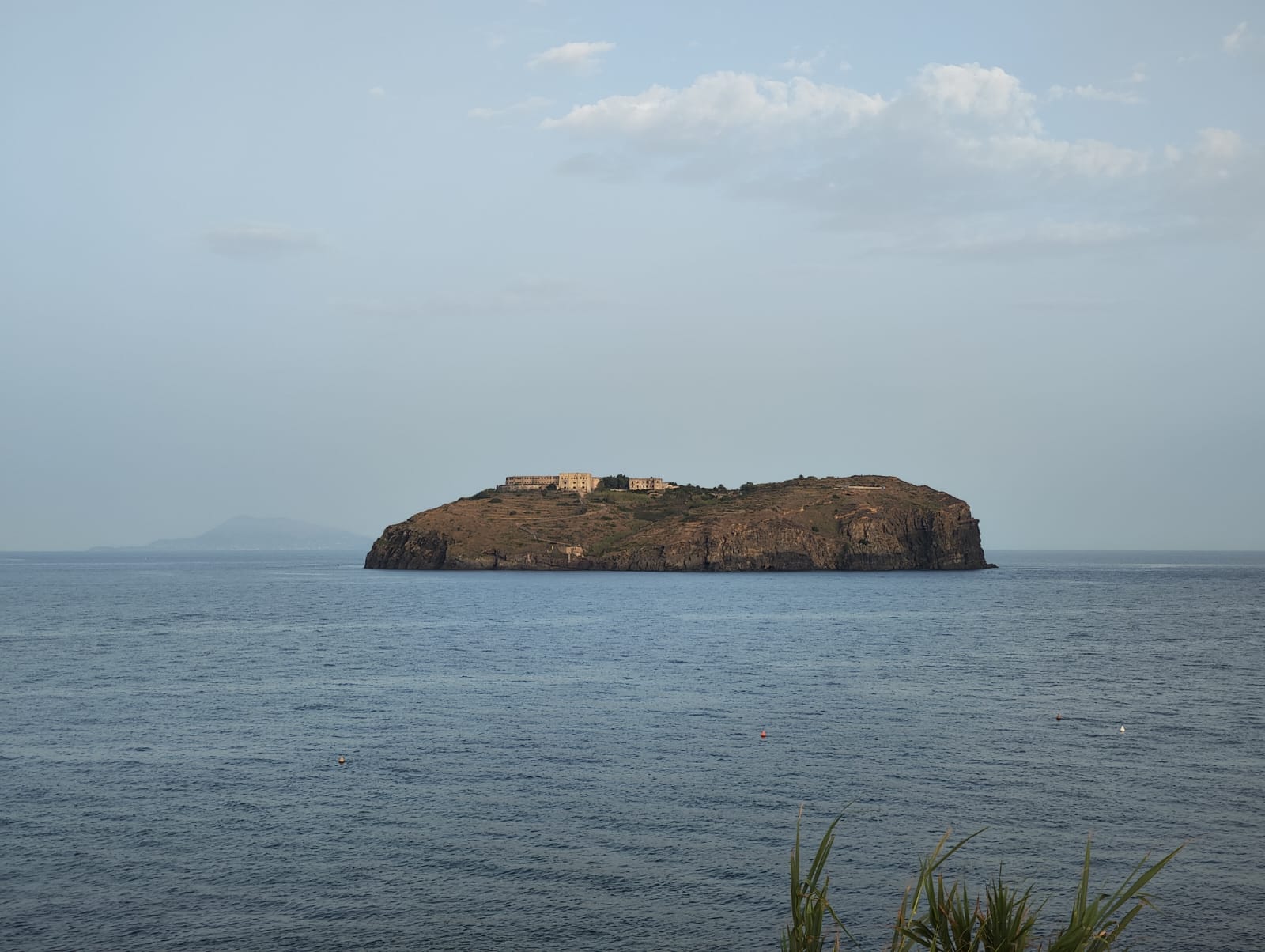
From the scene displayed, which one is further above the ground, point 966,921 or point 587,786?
point 966,921

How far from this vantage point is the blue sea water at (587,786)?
32.1 m

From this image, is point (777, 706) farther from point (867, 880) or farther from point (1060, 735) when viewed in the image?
point (867, 880)

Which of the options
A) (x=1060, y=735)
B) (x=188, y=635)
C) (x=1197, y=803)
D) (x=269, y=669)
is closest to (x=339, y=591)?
(x=188, y=635)

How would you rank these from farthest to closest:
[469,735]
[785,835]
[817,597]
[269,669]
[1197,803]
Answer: [817,597] → [269,669] → [469,735] → [1197,803] → [785,835]

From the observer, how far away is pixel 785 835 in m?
38.4

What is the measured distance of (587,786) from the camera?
149 feet

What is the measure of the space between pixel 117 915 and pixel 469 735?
25682mm

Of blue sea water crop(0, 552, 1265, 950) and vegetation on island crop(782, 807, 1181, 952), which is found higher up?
vegetation on island crop(782, 807, 1181, 952)

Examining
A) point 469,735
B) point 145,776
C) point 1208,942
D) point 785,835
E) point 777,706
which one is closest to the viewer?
point 1208,942

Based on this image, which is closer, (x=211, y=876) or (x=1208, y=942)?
(x=1208, y=942)

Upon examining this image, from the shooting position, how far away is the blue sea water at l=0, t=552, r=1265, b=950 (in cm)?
3209

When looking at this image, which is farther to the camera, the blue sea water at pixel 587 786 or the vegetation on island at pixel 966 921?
the blue sea water at pixel 587 786

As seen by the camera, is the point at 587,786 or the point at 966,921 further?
the point at 587,786

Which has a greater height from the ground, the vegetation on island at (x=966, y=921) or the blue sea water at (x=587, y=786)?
the vegetation on island at (x=966, y=921)
